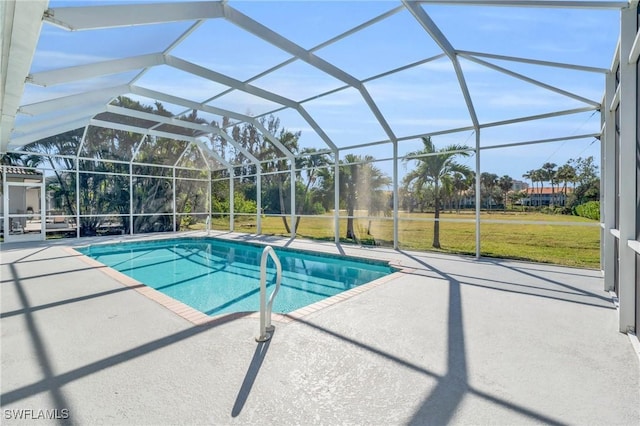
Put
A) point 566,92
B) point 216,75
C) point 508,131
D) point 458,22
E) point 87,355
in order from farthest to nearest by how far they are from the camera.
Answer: point 508,131 < point 216,75 < point 566,92 < point 458,22 < point 87,355

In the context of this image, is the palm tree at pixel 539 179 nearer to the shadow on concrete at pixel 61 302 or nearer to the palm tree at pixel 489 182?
the palm tree at pixel 489 182

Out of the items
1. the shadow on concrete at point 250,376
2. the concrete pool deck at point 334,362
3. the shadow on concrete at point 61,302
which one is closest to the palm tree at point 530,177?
the concrete pool deck at point 334,362

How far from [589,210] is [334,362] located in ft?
26.4

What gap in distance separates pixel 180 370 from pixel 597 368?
3358 millimetres

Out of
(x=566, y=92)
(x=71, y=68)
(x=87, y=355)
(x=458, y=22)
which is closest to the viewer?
(x=87, y=355)

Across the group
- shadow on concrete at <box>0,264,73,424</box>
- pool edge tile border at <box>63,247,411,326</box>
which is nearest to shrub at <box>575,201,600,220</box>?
pool edge tile border at <box>63,247,411,326</box>

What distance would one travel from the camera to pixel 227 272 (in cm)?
769

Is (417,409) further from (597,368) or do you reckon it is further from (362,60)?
(362,60)

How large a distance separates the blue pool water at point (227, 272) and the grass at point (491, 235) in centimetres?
248

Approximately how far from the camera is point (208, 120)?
10688mm

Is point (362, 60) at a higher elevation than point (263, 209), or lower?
higher

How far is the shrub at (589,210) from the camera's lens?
23.3 ft

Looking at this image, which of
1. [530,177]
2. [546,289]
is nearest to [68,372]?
[546,289]

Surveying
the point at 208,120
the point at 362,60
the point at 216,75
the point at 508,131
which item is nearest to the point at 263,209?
the point at 208,120
